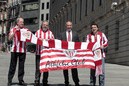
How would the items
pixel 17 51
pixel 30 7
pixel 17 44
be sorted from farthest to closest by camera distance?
pixel 30 7
pixel 17 44
pixel 17 51

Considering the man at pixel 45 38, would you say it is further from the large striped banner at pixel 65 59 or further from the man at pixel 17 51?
the man at pixel 17 51

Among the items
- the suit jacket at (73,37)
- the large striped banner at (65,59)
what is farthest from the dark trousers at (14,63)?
the suit jacket at (73,37)

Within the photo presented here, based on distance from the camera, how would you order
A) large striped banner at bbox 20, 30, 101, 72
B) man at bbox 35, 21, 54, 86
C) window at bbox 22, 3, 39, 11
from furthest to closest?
window at bbox 22, 3, 39, 11
man at bbox 35, 21, 54, 86
large striped banner at bbox 20, 30, 101, 72

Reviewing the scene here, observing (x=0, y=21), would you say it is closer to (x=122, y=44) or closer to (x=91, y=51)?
(x=122, y=44)

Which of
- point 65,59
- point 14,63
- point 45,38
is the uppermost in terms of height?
point 45,38

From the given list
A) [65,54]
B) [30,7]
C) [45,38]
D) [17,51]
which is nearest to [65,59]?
[65,54]

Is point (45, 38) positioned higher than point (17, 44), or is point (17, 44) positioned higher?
point (45, 38)

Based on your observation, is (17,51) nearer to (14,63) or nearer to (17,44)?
(17,44)

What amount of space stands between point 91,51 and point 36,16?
321ft

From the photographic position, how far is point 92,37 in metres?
13.0

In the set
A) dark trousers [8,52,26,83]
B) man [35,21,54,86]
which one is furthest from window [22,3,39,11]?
dark trousers [8,52,26,83]

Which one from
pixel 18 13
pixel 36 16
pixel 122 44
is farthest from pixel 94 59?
pixel 18 13

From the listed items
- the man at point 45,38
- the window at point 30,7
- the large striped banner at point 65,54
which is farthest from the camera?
the window at point 30,7

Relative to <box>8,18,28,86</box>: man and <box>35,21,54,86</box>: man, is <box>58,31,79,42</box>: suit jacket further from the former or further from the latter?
<box>8,18,28,86</box>: man
